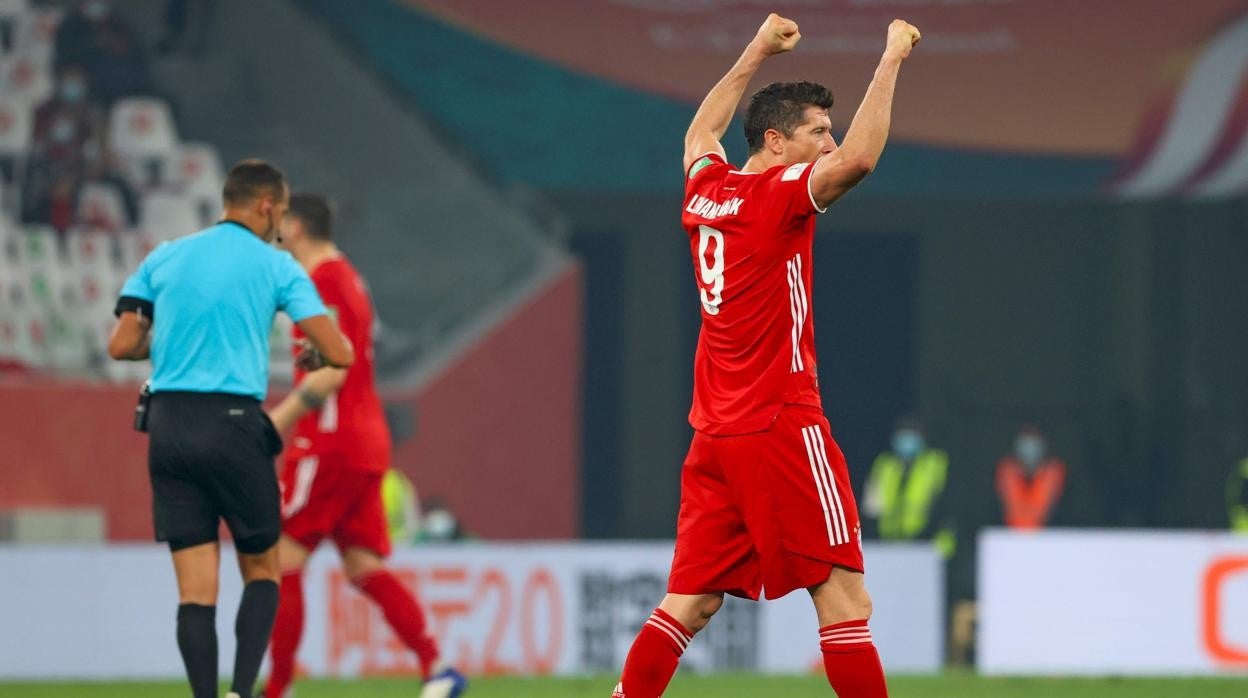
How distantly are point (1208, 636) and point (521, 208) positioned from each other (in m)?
9.59

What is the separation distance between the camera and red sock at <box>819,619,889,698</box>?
5832mm

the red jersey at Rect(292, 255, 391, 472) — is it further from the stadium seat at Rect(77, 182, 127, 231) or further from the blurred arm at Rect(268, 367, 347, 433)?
the stadium seat at Rect(77, 182, 127, 231)

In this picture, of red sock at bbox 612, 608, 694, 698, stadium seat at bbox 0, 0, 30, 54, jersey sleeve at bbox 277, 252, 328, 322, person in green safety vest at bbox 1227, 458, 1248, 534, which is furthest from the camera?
stadium seat at bbox 0, 0, 30, 54

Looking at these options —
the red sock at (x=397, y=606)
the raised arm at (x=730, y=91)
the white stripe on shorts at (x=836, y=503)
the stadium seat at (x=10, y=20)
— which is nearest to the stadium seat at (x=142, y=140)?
the stadium seat at (x=10, y=20)

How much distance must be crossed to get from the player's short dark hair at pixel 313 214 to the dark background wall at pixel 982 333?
13386 millimetres

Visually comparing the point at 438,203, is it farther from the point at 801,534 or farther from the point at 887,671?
the point at 801,534

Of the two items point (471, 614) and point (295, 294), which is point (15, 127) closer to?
point (471, 614)

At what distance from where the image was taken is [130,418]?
1627 cm

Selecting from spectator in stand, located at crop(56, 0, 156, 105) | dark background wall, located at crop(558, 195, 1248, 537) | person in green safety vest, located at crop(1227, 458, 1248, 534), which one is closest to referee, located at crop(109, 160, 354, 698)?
person in green safety vest, located at crop(1227, 458, 1248, 534)

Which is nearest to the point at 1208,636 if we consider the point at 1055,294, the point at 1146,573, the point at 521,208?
the point at 1146,573

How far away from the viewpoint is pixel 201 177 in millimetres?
19078

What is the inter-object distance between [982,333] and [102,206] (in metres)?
9.15

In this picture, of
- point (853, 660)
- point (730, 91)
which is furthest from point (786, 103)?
point (853, 660)

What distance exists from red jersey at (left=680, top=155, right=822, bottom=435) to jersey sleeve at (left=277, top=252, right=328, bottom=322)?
150 centimetres
